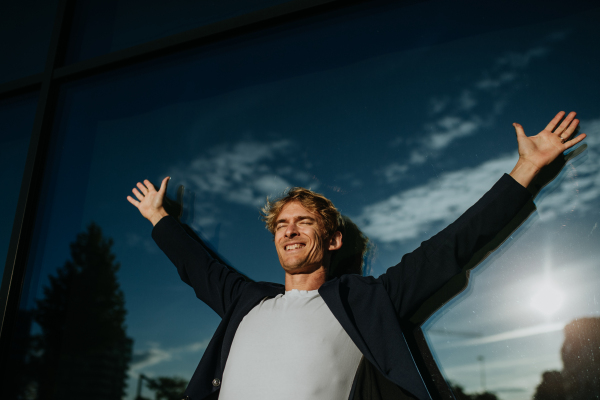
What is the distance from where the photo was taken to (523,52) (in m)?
1.87

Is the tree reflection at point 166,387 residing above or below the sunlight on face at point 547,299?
below

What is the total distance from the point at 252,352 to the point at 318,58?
1574mm

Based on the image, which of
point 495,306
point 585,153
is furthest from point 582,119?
point 495,306

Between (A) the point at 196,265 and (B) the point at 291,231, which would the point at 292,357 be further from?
(A) the point at 196,265

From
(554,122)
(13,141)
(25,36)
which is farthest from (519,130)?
(25,36)

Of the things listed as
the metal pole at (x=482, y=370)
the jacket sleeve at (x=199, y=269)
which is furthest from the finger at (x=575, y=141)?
the jacket sleeve at (x=199, y=269)

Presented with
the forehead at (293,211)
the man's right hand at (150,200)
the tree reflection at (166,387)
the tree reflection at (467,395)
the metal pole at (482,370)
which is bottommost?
the tree reflection at (166,387)

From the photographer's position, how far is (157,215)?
2160mm

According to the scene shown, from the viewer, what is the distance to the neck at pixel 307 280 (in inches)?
71.0

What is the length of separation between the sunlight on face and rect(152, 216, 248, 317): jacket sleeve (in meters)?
1.18

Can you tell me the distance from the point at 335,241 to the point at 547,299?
876mm

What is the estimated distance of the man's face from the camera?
180 centimetres

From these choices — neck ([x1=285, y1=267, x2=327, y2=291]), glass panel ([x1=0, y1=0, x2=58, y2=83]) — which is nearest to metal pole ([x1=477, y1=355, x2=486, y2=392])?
neck ([x1=285, y1=267, x2=327, y2=291])

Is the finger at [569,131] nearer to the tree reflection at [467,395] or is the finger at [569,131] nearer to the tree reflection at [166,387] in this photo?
the tree reflection at [467,395]
